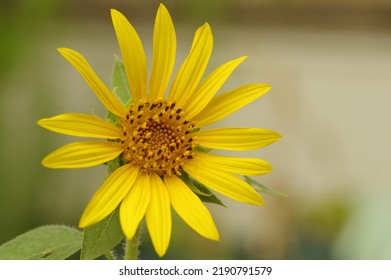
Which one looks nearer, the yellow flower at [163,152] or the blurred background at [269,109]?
the yellow flower at [163,152]

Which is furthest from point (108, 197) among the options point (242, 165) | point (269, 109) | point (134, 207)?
point (269, 109)

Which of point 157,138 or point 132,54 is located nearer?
point 132,54

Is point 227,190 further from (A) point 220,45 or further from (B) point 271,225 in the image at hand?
(A) point 220,45

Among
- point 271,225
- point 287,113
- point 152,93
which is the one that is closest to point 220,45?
point 287,113

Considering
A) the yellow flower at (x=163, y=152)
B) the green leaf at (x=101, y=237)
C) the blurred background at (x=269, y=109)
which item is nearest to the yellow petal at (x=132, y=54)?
the yellow flower at (x=163, y=152)

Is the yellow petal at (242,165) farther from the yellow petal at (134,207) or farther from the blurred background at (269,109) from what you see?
the blurred background at (269,109)

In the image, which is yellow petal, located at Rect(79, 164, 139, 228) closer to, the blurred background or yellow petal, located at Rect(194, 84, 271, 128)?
yellow petal, located at Rect(194, 84, 271, 128)

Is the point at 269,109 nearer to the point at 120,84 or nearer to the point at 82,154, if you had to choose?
the point at 120,84
